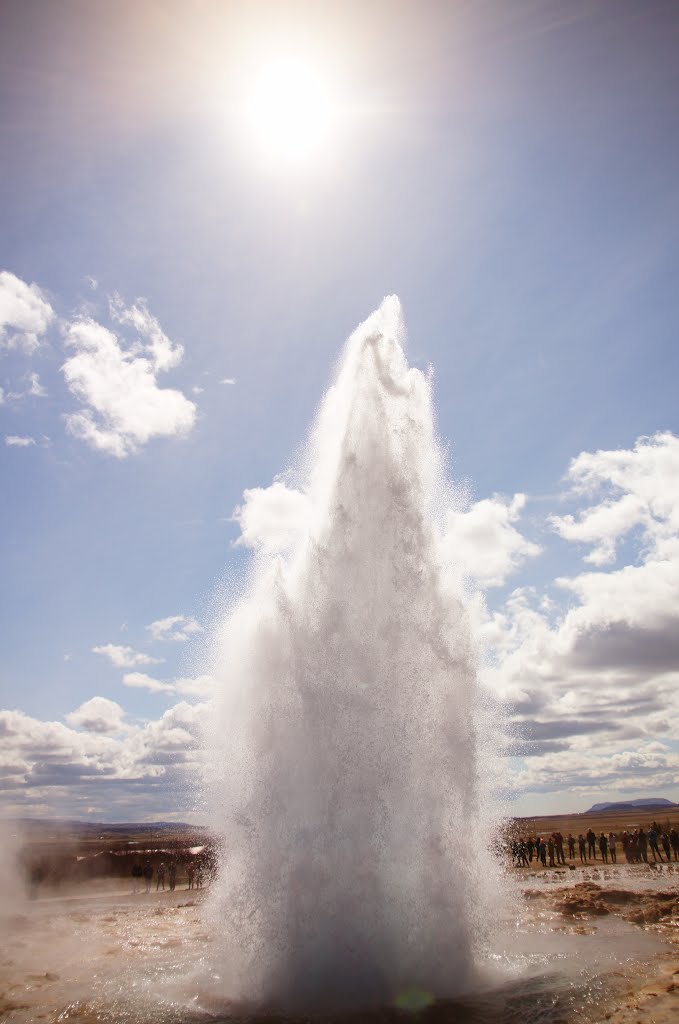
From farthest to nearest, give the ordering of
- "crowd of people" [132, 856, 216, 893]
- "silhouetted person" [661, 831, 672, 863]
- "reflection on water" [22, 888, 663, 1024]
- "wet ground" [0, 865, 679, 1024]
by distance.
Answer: "silhouetted person" [661, 831, 672, 863], "crowd of people" [132, 856, 216, 893], "wet ground" [0, 865, 679, 1024], "reflection on water" [22, 888, 663, 1024]

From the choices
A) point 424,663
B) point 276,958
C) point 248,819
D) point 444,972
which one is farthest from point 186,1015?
point 424,663

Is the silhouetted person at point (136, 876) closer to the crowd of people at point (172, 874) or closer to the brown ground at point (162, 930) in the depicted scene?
the crowd of people at point (172, 874)

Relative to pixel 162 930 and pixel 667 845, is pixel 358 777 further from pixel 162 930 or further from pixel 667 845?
pixel 667 845

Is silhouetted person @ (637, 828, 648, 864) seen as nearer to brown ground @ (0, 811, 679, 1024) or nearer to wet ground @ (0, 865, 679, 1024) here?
brown ground @ (0, 811, 679, 1024)

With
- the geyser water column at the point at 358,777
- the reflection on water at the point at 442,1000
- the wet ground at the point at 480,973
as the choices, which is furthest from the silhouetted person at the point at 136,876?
the geyser water column at the point at 358,777

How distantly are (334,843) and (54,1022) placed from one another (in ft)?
17.6

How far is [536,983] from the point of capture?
1137cm

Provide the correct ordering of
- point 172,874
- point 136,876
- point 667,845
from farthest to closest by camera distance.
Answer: point 667,845
point 136,876
point 172,874

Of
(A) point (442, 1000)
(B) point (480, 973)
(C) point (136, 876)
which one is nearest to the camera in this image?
(A) point (442, 1000)

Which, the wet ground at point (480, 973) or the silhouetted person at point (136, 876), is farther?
the silhouetted person at point (136, 876)

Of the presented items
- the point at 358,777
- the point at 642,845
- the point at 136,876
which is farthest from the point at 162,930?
the point at 642,845

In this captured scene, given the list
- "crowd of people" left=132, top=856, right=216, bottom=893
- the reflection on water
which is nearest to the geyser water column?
the reflection on water

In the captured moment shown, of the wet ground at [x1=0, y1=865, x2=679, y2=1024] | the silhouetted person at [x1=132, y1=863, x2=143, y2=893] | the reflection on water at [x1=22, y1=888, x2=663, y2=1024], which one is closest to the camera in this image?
the reflection on water at [x1=22, y1=888, x2=663, y2=1024]

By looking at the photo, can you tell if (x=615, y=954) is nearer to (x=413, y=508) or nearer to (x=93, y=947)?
(x=413, y=508)
